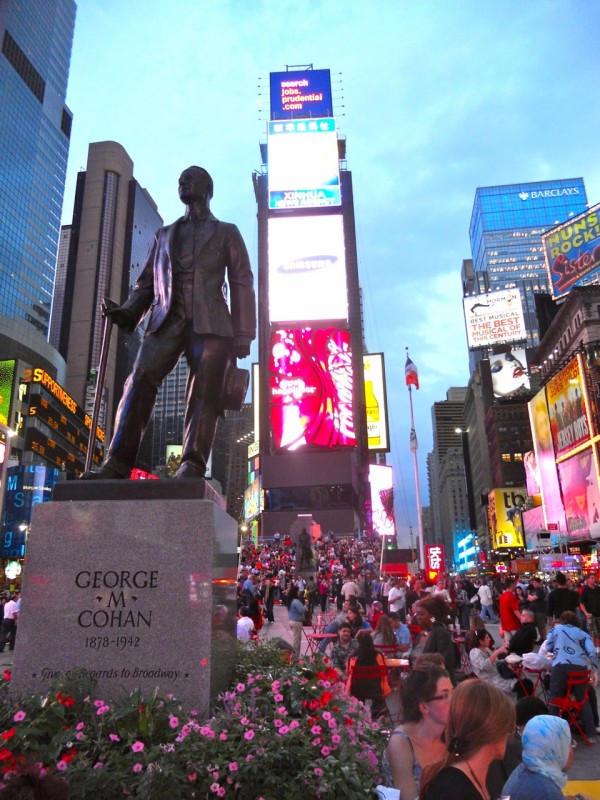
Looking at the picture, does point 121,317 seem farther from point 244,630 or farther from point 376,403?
point 376,403

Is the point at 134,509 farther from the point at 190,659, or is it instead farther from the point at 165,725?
the point at 165,725

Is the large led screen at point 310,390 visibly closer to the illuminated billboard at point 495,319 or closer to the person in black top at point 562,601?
→ the illuminated billboard at point 495,319

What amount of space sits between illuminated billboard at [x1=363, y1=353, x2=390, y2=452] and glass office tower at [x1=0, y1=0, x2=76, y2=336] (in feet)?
205

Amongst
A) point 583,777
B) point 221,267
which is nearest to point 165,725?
point 221,267

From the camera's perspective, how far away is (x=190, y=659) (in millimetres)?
4129

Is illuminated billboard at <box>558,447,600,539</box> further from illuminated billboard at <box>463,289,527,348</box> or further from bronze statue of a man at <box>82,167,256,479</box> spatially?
illuminated billboard at <box>463,289,527,348</box>

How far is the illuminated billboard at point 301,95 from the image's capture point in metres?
80.1

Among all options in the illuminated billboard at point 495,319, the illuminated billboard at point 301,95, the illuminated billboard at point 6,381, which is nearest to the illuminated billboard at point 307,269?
the illuminated billboard at point 301,95

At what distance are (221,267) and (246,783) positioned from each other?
4.29 m

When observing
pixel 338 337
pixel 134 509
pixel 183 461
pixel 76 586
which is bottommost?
pixel 76 586

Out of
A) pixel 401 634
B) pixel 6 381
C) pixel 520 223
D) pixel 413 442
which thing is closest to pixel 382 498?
pixel 413 442

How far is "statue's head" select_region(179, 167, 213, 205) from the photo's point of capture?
5949mm

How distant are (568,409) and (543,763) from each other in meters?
45.9

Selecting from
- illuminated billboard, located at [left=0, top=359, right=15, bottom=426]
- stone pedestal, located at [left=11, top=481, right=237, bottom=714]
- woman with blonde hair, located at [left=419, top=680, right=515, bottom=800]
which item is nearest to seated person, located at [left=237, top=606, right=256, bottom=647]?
stone pedestal, located at [left=11, top=481, right=237, bottom=714]
